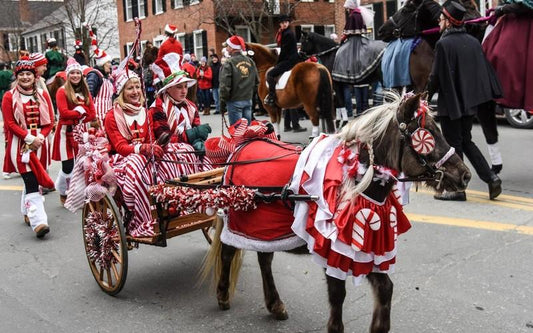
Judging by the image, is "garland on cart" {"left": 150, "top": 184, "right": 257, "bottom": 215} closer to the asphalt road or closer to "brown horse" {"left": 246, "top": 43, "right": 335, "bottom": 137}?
the asphalt road

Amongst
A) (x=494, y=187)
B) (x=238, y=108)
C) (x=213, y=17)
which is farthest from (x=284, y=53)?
(x=213, y=17)

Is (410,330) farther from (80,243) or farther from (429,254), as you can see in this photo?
(80,243)

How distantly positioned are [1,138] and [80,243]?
41.3 feet

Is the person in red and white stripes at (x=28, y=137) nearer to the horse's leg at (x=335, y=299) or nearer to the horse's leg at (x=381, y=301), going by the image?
the horse's leg at (x=335, y=299)

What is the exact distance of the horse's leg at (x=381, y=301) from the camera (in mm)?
3504

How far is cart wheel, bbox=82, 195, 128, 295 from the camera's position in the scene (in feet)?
15.7

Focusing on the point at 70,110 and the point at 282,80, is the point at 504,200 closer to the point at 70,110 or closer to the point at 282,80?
the point at 70,110

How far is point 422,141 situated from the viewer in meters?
3.41

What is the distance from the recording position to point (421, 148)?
342 cm

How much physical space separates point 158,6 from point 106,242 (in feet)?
110

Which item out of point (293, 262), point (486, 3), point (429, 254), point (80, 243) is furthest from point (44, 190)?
point (486, 3)

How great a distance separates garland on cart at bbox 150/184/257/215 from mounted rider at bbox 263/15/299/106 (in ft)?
26.5

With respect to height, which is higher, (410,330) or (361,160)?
(361,160)

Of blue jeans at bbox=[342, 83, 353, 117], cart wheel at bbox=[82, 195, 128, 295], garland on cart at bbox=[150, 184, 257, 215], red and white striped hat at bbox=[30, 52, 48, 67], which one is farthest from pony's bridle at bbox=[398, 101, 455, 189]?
blue jeans at bbox=[342, 83, 353, 117]
